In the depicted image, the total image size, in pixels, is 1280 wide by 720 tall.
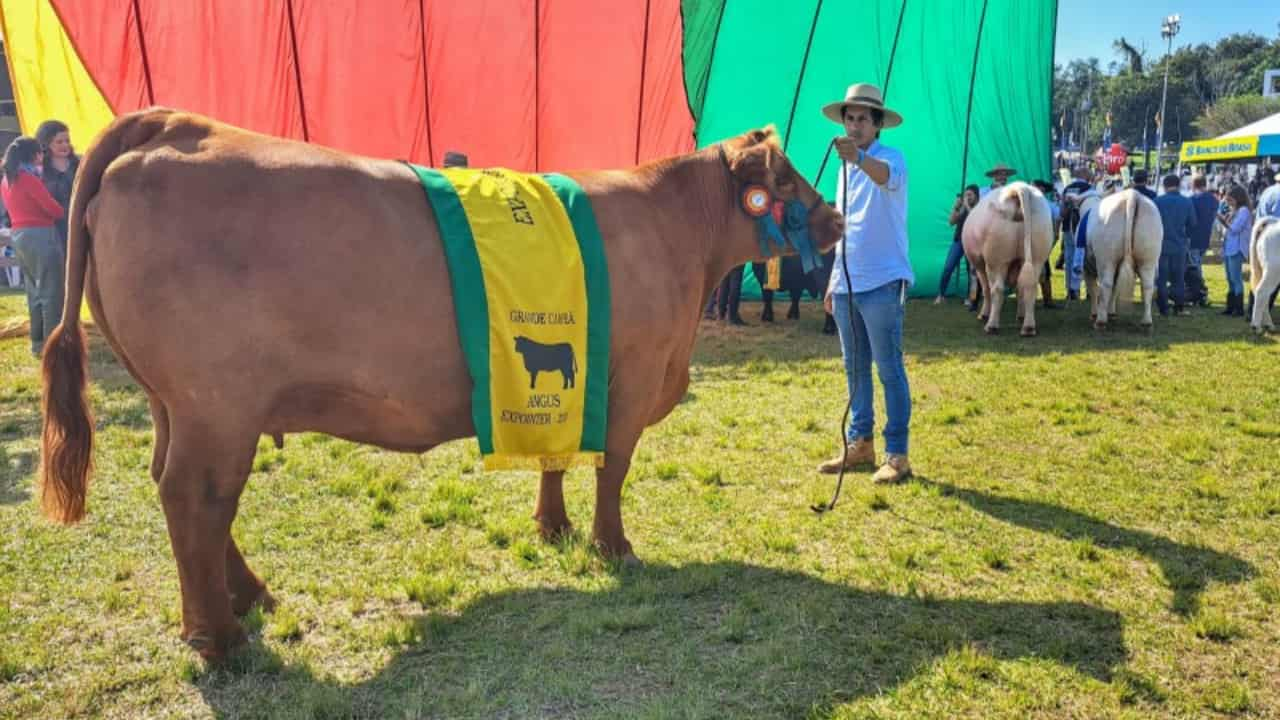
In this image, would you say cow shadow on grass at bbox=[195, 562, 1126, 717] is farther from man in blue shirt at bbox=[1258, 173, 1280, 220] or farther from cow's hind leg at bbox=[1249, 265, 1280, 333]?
man in blue shirt at bbox=[1258, 173, 1280, 220]

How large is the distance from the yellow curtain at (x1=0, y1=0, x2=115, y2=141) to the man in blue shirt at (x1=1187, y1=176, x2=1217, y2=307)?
1705cm

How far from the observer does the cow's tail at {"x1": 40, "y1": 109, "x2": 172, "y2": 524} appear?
3455mm

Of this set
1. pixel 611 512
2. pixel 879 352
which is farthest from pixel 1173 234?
pixel 611 512

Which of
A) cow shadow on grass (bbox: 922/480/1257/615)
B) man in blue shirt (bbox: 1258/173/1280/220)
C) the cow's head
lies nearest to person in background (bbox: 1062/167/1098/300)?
man in blue shirt (bbox: 1258/173/1280/220)

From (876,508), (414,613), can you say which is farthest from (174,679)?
(876,508)

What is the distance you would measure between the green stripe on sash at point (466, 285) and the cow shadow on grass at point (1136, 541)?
3.31m

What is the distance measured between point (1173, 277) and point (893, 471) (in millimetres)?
10777

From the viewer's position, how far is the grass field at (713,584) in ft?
11.1

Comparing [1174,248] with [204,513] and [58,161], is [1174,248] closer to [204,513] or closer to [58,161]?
[204,513]

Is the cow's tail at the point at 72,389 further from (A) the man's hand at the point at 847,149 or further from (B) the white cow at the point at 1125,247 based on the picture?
(B) the white cow at the point at 1125,247

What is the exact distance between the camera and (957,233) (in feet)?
49.9

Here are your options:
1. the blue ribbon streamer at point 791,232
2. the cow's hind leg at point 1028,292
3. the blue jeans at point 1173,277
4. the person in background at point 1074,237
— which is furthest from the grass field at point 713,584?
the person in background at point 1074,237

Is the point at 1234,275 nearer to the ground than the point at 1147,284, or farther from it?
farther from it

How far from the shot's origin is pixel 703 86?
1459 centimetres
